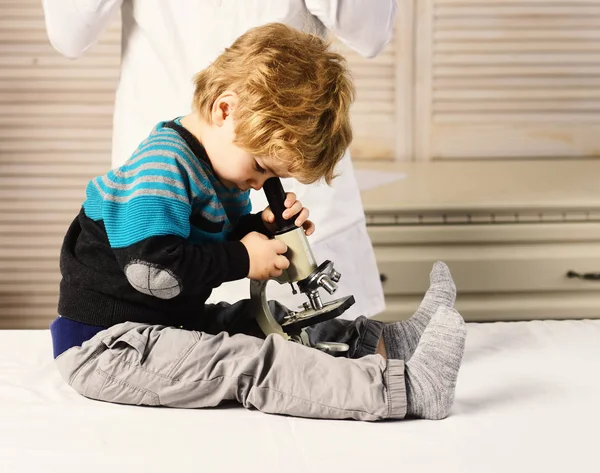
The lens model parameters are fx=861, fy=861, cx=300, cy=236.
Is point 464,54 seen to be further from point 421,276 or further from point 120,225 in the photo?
point 120,225

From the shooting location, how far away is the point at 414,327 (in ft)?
4.54

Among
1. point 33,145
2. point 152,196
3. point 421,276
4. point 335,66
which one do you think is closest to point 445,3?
point 421,276

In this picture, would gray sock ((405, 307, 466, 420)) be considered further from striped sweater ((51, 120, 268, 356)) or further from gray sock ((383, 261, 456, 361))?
striped sweater ((51, 120, 268, 356))

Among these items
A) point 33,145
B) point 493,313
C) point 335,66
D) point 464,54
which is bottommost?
point 493,313

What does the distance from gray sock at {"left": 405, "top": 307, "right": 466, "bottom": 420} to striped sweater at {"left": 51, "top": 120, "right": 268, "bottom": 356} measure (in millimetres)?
284

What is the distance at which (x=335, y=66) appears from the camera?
127cm

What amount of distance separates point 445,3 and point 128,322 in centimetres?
195

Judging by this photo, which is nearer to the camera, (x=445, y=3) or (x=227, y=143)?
(x=227, y=143)

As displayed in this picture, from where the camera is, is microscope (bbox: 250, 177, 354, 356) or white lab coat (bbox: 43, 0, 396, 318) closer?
microscope (bbox: 250, 177, 354, 356)

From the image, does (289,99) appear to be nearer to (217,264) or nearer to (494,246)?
(217,264)

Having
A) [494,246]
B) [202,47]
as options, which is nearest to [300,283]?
[202,47]

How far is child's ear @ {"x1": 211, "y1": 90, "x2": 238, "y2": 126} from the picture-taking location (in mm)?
1250

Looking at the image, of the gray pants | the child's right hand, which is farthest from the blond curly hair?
the gray pants

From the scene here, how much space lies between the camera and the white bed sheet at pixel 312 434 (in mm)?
966
